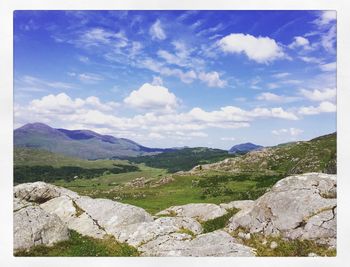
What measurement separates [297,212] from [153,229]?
28.6 ft

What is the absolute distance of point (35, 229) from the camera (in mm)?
23703

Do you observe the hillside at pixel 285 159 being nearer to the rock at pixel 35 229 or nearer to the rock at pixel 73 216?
the rock at pixel 73 216

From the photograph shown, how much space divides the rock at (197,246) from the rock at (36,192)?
10518 millimetres

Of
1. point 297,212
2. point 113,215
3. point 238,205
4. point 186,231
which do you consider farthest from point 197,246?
point 238,205

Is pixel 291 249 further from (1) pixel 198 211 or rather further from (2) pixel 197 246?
(1) pixel 198 211

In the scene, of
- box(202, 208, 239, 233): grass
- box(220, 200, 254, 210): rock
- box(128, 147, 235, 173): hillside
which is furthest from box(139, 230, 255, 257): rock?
box(128, 147, 235, 173): hillside

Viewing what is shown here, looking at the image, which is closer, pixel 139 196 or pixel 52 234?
pixel 52 234

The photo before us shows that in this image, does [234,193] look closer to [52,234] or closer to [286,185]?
[286,185]

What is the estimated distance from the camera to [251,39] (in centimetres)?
3191

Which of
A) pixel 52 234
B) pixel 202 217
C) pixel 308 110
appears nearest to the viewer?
pixel 52 234

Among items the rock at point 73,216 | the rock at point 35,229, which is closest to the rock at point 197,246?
the rock at point 73,216

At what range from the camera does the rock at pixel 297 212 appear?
76.5 ft
